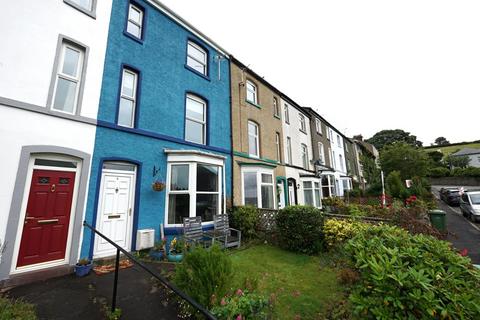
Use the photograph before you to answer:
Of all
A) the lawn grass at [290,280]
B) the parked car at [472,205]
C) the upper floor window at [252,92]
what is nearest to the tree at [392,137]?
the parked car at [472,205]

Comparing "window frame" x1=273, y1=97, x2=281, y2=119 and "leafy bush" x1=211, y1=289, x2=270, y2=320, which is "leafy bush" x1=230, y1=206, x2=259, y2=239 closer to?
"leafy bush" x1=211, y1=289, x2=270, y2=320

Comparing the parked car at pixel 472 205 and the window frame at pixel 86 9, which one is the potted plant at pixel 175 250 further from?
the parked car at pixel 472 205

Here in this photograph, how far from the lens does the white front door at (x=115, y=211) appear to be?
20.6 feet

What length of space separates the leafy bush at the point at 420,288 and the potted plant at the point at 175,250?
5.30m

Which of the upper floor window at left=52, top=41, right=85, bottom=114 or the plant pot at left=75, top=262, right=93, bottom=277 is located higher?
the upper floor window at left=52, top=41, right=85, bottom=114

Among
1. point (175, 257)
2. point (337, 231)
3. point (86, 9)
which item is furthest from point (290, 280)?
point (86, 9)

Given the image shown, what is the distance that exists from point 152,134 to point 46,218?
3.82 meters

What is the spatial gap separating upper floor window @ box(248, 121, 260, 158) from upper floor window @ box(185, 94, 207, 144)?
141 inches

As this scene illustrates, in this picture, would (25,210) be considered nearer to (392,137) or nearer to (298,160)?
(298,160)

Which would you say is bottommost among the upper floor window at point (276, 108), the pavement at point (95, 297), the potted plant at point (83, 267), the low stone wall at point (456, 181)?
the pavement at point (95, 297)

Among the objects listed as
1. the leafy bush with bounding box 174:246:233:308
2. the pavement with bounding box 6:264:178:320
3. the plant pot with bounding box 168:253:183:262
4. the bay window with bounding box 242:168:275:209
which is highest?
the bay window with bounding box 242:168:275:209

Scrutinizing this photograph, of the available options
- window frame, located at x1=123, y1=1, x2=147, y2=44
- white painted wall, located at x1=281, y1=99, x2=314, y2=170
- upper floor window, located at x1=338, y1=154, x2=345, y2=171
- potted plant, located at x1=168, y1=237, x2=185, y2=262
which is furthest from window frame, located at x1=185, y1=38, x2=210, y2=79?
upper floor window, located at x1=338, y1=154, x2=345, y2=171

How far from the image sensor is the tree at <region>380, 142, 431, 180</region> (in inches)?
1200

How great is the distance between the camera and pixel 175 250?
6680 millimetres
